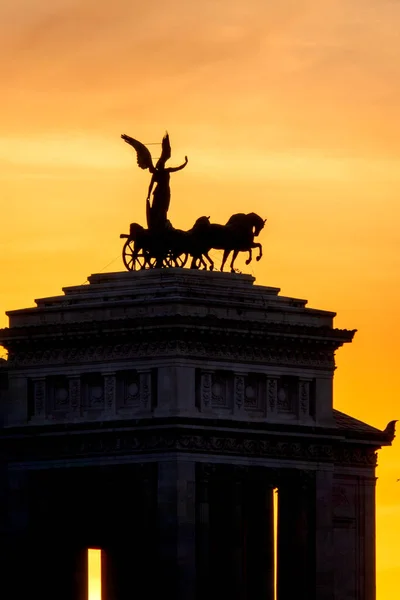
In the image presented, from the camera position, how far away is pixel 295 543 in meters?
164

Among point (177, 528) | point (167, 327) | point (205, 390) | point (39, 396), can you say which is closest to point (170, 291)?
point (167, 327)

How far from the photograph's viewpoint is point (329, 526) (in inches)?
6491

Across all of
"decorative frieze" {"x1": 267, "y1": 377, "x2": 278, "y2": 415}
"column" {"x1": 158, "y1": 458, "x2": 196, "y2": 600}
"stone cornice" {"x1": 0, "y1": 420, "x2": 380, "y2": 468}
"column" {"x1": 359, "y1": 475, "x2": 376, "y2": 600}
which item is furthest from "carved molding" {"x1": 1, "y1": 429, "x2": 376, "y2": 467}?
"column" {"x1": 359, "y1": 475, "x2": 376, "y2": 600}

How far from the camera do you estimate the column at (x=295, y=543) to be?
16362 centimetres

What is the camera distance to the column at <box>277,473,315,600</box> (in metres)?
164

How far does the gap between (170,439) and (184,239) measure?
8.18 m

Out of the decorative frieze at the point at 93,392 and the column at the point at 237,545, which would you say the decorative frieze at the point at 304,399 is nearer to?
the column at the point at 237,545

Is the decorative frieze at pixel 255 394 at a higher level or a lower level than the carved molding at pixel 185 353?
lower

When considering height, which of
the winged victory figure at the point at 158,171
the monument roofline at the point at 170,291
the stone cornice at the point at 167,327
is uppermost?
the winged victory figure at the point at 158,171

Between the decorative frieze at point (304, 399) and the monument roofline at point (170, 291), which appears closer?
the monument roofline at point (170, 291)

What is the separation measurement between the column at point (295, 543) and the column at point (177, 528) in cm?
554

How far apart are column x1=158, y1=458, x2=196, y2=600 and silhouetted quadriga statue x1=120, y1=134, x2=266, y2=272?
846cm

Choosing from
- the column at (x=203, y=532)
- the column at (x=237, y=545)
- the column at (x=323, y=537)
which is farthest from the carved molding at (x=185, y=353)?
the column at (x=237, y=545)

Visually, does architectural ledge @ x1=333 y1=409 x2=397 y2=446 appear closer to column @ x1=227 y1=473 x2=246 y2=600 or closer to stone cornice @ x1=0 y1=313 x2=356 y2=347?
stone cornice @ x1=0 y1=313 x2=356 y2=347
